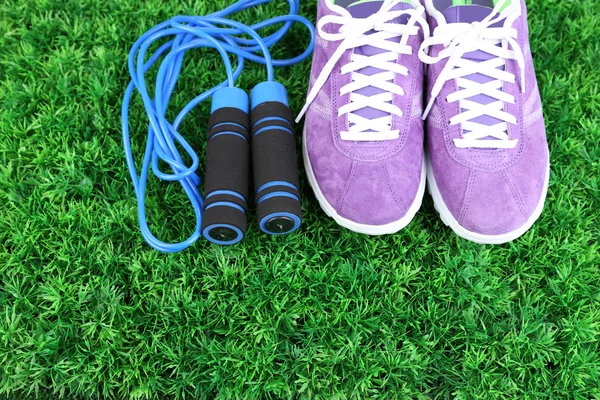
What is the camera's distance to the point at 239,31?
142 cm

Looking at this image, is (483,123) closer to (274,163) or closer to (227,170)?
(274,163)

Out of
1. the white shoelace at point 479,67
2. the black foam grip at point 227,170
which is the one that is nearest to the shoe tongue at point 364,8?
the white shoelace at point 479,67

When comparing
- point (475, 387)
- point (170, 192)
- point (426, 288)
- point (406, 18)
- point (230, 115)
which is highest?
point (406, 18)

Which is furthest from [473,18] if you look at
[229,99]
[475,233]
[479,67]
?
[229,99]

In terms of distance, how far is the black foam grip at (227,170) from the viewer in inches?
42.1

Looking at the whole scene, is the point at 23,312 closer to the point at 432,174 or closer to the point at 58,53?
the point at 58,53

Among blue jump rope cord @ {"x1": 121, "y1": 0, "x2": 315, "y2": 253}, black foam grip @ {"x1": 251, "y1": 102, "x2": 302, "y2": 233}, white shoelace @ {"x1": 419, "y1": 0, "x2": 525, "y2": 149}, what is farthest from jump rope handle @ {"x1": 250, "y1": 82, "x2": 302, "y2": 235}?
white shoelace @ {"x1": 419, "y1": 0, "x2": 525, "y2": 149}

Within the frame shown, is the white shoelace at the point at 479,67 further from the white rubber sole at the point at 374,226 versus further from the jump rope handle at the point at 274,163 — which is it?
the jump rope handle at the point at 274,163

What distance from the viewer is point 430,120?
123 centimetres

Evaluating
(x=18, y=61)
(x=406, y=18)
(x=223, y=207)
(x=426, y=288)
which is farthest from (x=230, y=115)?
(x=18, y=61)

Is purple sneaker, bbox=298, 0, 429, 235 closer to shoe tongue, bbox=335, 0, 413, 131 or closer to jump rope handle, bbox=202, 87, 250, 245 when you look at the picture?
shoe tongue, bbox=335, 0, 413, 131

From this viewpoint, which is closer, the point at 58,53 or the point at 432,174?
the point at 432,174

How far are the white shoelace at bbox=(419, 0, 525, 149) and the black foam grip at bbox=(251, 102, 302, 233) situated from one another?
0.37 meters

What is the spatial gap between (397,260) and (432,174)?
227 mm
